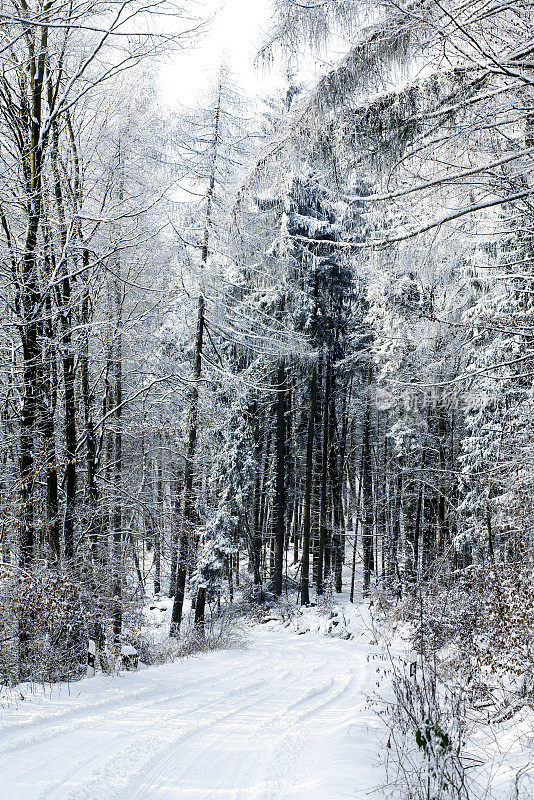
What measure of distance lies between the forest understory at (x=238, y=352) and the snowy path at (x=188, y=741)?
0.04 metres

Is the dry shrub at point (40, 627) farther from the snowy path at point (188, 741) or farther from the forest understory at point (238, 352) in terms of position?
the snowy path at point (188, 741)

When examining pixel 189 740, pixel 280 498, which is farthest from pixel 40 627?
pixel 280 498

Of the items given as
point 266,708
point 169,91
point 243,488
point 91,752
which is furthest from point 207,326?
point 91,752

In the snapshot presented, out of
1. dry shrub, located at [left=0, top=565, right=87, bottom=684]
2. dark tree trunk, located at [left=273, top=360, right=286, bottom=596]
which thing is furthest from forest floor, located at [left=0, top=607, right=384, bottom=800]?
dark tree trunk, located at [left=273, top=360, right=286, bottom=596]

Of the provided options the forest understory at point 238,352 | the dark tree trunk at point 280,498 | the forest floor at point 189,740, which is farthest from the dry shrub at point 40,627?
the dark tree trunk at point 280,498

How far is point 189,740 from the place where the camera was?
16.8 ft

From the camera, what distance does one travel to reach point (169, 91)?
573 inches

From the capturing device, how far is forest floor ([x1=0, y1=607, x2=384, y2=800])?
396 centimetres

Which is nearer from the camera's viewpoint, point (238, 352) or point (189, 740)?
point (189, 740)

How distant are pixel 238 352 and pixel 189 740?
13.2 meters

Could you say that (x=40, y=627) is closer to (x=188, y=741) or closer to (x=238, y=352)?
(x=188, y=741)

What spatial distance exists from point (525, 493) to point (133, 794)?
573 cm

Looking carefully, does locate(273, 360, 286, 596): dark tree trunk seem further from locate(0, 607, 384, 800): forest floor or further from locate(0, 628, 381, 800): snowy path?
locate(0, 628, 381, 800): snowy path

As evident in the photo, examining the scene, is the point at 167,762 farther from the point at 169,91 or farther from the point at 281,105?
the point at 281,105
